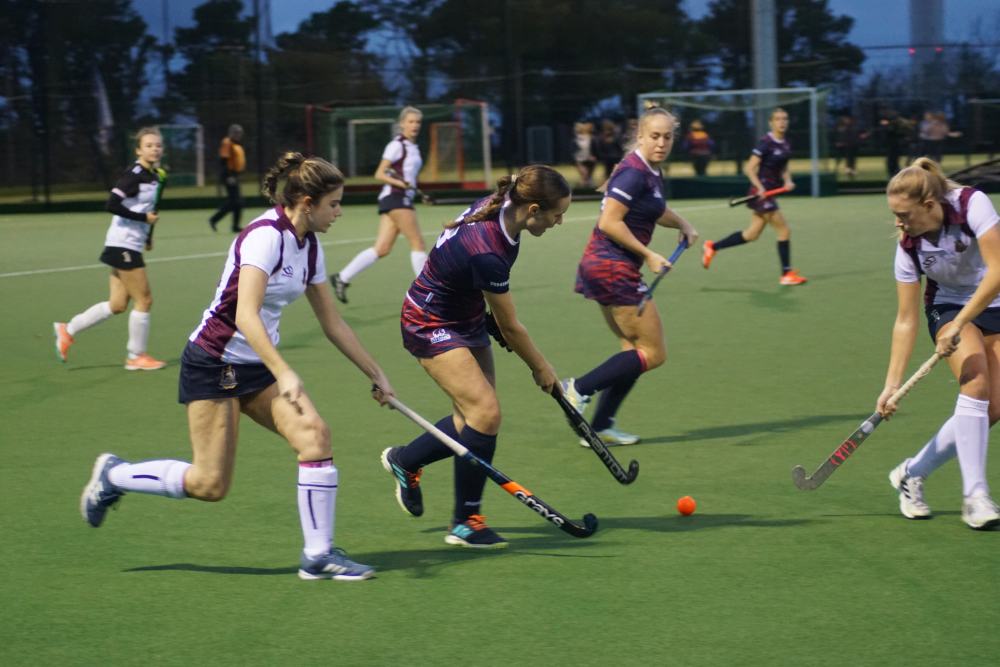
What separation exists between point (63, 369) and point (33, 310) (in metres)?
2.87

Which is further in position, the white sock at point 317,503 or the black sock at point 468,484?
the black sock at point 468,484

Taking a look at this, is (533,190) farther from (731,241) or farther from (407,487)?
(731,241)

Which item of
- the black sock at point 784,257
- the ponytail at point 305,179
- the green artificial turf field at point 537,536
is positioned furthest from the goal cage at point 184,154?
the ponytail at point 305,179

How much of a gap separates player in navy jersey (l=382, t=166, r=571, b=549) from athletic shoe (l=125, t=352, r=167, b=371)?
12.4 feet

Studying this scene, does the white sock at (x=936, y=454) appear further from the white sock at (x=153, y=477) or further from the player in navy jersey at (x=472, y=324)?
the white sock at (x=153, y=477)

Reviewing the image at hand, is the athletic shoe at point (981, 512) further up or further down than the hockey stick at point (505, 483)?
further down

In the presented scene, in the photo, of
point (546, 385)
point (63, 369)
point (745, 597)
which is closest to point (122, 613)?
point (546, 385)

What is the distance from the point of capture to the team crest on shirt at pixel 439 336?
4031mm

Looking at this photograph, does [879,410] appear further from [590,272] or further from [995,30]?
[995,30]

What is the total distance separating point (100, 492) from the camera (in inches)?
157

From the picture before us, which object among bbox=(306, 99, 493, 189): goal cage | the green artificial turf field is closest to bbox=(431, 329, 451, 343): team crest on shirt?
the green artificial turf field

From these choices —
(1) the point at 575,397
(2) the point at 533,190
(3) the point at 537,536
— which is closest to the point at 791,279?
(1) the point at 575,397

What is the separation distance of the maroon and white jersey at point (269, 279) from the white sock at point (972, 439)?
7.85 ft

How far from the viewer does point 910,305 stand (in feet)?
13.6
